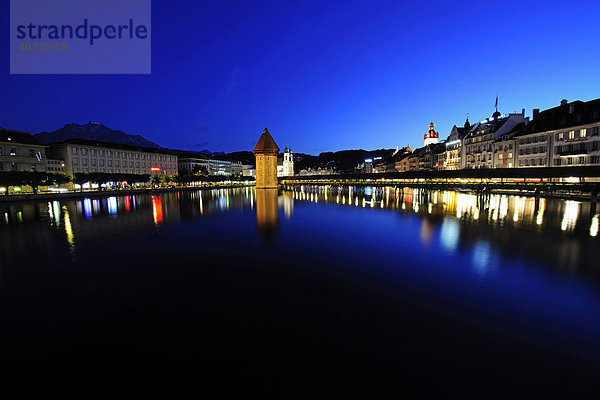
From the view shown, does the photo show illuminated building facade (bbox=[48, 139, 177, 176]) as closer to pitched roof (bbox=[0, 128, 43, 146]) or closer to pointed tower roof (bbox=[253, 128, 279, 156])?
pitched roof (bbox=[0, 128, 43, 146])

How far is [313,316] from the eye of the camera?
247 inches

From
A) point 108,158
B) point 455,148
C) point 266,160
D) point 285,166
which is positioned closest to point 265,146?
point 266,160

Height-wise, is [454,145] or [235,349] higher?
[454,145]

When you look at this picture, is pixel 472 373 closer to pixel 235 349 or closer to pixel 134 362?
pixel 235 349

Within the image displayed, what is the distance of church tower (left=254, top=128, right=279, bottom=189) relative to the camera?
7775 cm

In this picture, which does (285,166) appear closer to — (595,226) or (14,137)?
(14,137)

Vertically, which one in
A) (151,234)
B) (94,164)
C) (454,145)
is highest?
(454,145)

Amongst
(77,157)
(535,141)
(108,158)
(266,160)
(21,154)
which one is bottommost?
(21,154)

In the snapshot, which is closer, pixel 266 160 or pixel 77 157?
pixel 77 157

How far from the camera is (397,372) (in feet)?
14.6

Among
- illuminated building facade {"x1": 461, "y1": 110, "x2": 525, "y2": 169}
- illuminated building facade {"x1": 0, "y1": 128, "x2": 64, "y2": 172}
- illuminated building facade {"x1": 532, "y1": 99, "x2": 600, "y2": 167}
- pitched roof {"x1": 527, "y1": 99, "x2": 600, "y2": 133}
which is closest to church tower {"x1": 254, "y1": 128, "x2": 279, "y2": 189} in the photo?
illuminated building facade {"x1": 0, "y1": 128, "x2": 64, "y2": 172}

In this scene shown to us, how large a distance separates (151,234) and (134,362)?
43.3 feet

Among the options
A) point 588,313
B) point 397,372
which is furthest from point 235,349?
point 588,313

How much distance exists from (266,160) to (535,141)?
6147cm
